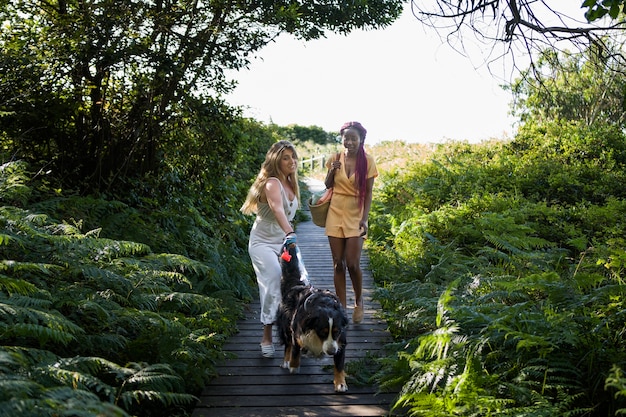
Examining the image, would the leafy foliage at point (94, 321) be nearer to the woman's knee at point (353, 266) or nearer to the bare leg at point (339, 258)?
the bare leg at point (339, 258)

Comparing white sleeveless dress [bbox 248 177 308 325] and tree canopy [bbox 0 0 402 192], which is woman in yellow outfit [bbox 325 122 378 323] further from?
tree canopy [bbox 0 0 402 192]

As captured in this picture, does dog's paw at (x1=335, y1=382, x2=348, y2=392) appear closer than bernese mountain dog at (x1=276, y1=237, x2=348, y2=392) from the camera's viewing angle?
No

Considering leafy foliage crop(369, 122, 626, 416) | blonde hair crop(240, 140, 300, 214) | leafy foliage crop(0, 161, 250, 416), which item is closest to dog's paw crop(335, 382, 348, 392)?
leafy foliage crop(369, 122, 626, 416)

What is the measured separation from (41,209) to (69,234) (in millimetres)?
1538

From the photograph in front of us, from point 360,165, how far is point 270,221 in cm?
147

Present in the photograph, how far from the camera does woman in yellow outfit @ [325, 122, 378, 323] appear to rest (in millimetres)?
7121

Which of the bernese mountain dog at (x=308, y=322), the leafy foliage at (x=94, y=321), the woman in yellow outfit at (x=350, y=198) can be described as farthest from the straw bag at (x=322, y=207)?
the leafy foliage at (x=94, y=321)

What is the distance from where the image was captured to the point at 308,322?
16.3 ft

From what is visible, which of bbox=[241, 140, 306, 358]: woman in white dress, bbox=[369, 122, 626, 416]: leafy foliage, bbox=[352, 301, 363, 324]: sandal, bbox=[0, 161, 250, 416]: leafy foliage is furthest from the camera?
bbox=[352, 301, 363, 324]: sandal

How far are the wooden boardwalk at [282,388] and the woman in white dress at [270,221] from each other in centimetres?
46

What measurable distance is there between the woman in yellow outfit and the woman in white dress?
103 centimetres

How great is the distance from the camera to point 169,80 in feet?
29.2

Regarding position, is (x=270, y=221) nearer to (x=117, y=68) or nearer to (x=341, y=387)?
(x=341, y=387)

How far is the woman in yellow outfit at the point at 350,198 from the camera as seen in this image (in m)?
7.12
